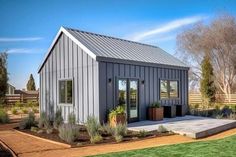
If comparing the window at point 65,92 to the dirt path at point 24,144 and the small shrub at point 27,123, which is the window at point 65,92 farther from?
the dirt path at point 24,144

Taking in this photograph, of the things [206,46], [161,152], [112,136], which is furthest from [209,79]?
[161,152]

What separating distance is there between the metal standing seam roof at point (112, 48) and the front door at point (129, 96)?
3.54 feet

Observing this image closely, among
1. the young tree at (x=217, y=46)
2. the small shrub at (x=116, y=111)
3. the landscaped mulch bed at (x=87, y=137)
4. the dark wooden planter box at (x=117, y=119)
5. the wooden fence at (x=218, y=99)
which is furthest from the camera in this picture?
the young tree at (x=217, y=46)

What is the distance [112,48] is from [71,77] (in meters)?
2.37

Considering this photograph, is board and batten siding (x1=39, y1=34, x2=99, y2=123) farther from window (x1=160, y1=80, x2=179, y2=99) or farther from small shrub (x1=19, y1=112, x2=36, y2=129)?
window (x1=160, y1=80, x2=179, y2=99)

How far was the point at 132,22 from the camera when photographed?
16531mm

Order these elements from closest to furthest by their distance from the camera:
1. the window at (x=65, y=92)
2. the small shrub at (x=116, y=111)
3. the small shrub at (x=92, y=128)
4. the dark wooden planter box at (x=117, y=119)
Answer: the small shrub at (x=92, y=128), the dark wooden planter box at (x=117, y=119), the small shrub at (x=116, y=111), the window at (x=65, y=92)

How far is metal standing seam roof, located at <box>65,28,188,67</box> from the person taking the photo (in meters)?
13.5

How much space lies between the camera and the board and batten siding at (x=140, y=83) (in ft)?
41.9

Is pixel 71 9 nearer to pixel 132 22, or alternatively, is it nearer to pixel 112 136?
pixel 132 22

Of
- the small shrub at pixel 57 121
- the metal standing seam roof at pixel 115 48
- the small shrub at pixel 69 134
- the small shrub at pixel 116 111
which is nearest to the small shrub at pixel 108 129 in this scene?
the small shrub at pixel 116 111

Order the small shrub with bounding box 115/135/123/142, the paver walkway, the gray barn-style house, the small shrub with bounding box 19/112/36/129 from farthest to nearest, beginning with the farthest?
the gray barn-style house
the small shrub with bounding box 19/112/36/129
the small shrub with bounding box 115/135/123/142
the paver walkway

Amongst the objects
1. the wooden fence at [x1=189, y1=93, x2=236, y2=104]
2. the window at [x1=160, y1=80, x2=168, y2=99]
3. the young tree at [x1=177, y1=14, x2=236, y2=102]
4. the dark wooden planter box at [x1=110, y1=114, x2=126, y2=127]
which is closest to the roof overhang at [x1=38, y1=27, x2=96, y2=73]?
the dark wooden planter box at [x1=110, y1=114, x2=126, y2=127]

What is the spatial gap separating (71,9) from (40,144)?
24.4 feet
